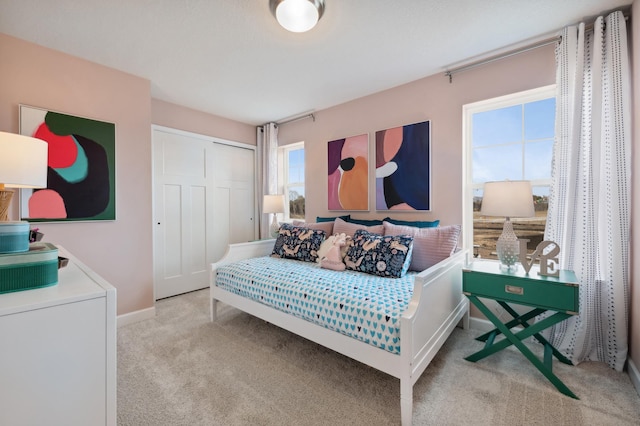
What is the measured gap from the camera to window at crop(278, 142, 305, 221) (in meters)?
3.91

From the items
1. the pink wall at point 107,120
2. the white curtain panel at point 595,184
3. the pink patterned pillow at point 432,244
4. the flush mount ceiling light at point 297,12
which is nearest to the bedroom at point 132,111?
the pink wall at point 107,120

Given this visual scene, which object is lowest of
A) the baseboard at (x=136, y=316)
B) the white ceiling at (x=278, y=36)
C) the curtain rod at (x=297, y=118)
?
the baseboard at (x=136, y=316)

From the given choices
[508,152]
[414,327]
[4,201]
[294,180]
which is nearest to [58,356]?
[4,201]

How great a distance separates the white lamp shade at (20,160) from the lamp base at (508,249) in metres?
2.53

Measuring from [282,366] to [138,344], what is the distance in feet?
4.00

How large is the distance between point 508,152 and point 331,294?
197 centimetres

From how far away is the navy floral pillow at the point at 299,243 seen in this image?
2.69 metres

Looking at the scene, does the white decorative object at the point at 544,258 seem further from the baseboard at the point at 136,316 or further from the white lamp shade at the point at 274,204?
the baseboard at the point at 136,316

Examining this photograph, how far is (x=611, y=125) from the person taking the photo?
1.80 meters

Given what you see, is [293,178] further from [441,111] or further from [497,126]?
[497,126]

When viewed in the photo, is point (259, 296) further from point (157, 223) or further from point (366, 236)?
point (157, 223)

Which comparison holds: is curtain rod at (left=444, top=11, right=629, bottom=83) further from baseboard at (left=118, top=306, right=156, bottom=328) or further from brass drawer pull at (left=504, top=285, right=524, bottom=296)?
baseboard at (left=118, top=306, right=156, bottom=328)

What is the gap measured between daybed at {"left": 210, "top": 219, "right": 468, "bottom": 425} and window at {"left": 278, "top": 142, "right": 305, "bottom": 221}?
1.43 m

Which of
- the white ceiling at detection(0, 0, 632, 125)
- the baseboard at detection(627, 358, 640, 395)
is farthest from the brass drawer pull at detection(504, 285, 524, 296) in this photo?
the white ceiling at detection(0, 0, 632, 125)
